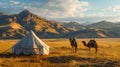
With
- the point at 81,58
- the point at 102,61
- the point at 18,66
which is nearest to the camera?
the point at 18,66

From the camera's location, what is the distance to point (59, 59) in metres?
29.8

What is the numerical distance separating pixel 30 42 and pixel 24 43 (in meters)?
0.84

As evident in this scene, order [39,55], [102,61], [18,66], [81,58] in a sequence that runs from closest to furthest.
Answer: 1. [18,66]
2. [102,61]
3. [81,58]
4. [39,55]

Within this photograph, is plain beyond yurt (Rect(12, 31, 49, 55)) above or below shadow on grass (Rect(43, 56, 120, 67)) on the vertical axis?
above

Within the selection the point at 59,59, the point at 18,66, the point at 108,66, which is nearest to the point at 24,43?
the point at 59,59

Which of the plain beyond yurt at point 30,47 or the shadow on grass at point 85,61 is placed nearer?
the shadow on grass at point 85,61

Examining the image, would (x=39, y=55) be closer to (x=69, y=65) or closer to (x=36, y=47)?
(x=36, y=47)

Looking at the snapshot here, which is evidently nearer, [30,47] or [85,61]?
[85,61]

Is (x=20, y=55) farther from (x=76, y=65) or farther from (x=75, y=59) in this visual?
(x=76, y=65)

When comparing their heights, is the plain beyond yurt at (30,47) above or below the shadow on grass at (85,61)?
above

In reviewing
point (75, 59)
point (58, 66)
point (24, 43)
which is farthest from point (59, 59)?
point (24, 43)

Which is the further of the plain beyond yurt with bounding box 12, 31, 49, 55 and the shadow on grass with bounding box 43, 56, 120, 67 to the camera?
the plain beyond yurt with bounding box 12, 31, 49, 55

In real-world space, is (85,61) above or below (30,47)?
below

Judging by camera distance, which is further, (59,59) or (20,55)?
(20,55)
